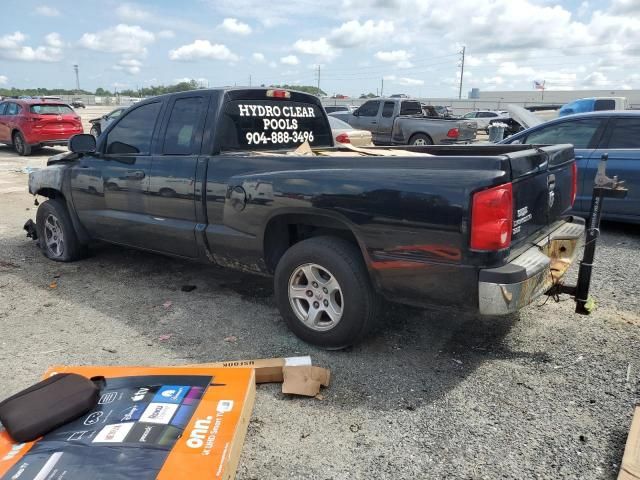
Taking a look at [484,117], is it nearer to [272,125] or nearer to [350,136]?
[350,136]

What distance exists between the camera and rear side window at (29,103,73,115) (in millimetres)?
15204

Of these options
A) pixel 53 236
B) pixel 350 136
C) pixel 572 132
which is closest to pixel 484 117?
pixel 350 136

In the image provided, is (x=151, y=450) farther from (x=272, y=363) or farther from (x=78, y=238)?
(x=78, y=238)

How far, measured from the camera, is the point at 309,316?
138 inches

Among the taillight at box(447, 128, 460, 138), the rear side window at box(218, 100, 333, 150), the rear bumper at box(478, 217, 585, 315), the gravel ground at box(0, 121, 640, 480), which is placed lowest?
the gravel ground at box(0, 121, 640, 480)

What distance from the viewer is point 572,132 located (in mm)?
6598

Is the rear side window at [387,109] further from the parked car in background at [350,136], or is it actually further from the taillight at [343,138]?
the taillight at [343,138]

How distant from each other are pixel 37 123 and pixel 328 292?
15116mm

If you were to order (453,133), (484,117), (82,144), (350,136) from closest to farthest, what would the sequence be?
(82,144)
(350,136)
(453,133)
(484,117)

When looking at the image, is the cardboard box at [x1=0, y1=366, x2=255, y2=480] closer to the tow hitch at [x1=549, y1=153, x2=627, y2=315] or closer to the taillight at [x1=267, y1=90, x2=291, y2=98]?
the tow hitch at [x1=549, y1=153, x2=627, y2=315]

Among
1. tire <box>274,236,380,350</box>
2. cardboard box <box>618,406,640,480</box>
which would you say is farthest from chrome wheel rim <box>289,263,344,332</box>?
cardboard box <box>618,406,640,480</box>

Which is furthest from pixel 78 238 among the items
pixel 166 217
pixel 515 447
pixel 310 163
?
pixel 515 447

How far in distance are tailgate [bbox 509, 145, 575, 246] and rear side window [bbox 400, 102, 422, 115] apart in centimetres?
1376

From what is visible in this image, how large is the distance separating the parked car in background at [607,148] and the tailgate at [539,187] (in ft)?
9.18
